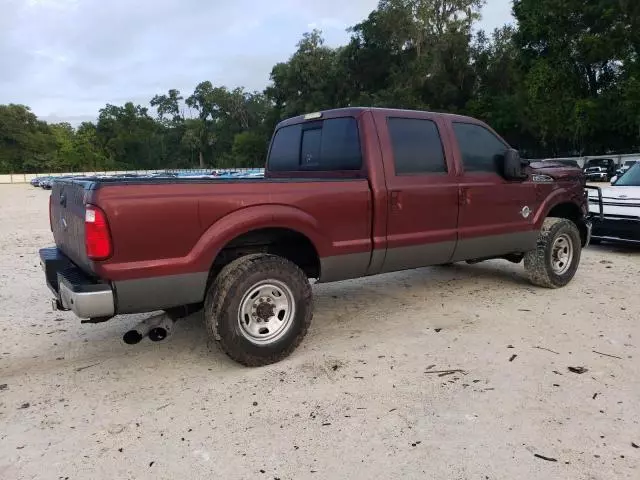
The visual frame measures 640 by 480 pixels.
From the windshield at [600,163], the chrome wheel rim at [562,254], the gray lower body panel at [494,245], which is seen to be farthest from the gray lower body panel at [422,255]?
the windshield at [600,163]

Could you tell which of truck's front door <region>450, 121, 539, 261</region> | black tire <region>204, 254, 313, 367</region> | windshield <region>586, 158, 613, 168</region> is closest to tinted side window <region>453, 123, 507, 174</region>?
truck's front door <region>450, 121, 539, 261</region>

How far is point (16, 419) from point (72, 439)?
54 centimetres

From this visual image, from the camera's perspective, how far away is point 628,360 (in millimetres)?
4000

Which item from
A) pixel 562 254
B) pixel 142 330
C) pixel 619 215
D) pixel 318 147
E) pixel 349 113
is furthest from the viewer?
pixel 619 215

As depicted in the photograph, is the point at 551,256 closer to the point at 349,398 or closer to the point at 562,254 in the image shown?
the point at 562,254

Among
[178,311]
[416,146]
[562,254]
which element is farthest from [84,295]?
[562,254]

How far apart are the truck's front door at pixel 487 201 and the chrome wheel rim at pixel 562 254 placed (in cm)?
57

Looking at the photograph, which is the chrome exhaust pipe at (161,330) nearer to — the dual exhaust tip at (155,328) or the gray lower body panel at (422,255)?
the dual exhaust tip at (155,328)

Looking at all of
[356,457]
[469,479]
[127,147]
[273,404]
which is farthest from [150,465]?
[127,147]

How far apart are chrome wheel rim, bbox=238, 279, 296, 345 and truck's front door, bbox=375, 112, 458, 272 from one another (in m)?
1.06

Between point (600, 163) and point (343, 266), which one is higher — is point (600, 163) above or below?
above

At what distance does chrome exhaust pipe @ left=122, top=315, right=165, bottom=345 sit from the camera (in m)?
3.69

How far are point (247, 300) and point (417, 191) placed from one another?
185 cm

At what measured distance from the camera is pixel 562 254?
620 cm
